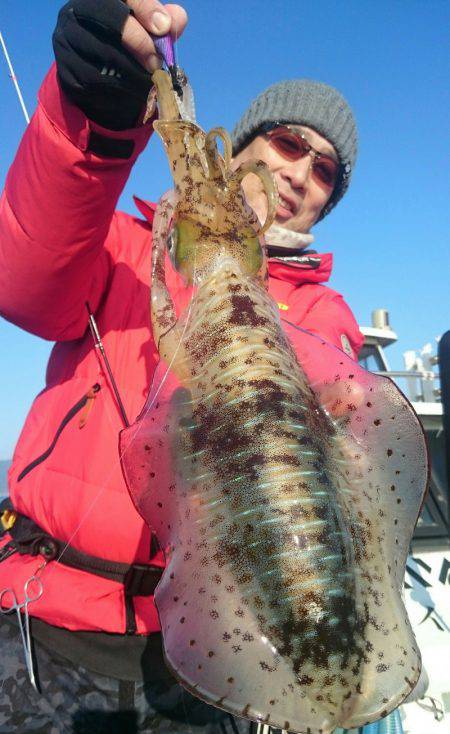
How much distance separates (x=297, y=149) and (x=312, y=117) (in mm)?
419

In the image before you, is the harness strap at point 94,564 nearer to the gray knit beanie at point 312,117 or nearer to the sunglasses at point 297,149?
the sunglasses at point 297,149

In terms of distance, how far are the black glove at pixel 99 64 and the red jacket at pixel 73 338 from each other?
0.24 feet

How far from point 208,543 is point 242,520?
110mm

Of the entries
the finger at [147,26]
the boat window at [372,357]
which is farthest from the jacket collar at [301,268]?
the boat window at [372,357]

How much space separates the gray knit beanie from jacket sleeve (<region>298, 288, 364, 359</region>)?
4.28 feet

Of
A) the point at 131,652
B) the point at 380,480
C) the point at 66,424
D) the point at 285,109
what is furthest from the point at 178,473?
the point at 285,109

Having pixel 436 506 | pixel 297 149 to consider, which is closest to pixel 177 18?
pixel 297 149

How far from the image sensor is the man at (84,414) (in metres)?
1.99

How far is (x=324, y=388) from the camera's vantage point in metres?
1.59

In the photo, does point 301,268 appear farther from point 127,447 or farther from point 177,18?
point 127,447

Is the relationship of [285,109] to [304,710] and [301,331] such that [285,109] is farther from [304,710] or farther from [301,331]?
[304,710]

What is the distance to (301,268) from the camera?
3174 millimetres

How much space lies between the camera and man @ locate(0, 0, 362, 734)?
1990mm

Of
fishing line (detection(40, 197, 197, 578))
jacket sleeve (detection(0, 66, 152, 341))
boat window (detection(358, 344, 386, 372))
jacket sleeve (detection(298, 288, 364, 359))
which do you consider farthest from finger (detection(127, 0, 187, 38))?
boat window (detection(358, 344, 386, 372))
